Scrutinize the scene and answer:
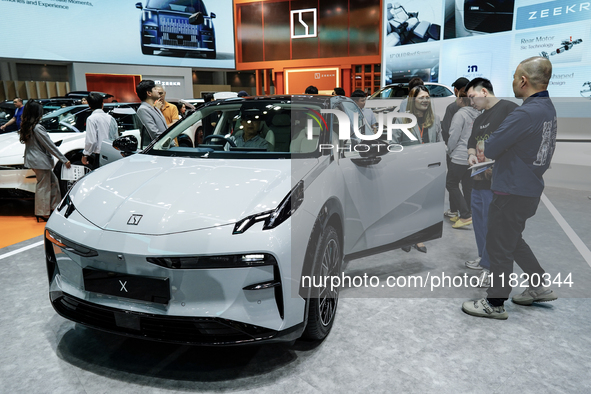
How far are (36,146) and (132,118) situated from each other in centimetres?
235

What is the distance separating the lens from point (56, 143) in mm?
5910

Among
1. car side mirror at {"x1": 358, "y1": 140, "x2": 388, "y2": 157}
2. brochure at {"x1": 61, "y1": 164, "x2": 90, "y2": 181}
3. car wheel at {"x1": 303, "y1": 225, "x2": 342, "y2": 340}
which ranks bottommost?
car wheel at {"x1": 303, "y1": 225, "x2": 342, "y2": 340}

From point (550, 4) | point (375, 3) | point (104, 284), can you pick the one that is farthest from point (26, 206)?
point (375, 3)

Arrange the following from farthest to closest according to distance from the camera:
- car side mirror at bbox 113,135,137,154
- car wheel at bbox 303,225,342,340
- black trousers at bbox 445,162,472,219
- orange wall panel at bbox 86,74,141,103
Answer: orange wall panel at bbox 86,74,141,103 → black trousers at bbox 445,162,472,219 → car side mirror at bbox 113,135,137,154 → car wheel at bbox 303,225,342,340

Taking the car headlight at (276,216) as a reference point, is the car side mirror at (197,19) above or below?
above

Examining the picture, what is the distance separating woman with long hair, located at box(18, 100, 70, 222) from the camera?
5.11m

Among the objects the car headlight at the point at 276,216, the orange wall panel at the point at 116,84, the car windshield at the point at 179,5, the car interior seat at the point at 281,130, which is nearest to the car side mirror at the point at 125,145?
the car interior seat at the point at 281,130

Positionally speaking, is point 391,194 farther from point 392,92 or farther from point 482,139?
point 392,92

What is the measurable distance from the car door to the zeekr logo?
23.0 feet

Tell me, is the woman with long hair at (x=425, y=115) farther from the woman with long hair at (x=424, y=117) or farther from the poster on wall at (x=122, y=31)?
the poster on wall at (x=122, y=31)

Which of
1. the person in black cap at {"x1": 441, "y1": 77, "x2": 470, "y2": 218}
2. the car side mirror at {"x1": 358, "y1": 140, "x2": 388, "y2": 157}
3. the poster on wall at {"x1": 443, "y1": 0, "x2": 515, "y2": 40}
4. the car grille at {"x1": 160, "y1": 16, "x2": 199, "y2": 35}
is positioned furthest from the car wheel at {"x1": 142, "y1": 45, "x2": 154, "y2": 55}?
the car side mirror at {"x1": 358, "y1": 140, "x2": 388, "y2": 157}

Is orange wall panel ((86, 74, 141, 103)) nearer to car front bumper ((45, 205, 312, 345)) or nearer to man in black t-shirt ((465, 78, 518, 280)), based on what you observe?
man in black t-shirt ((465, 78, 518, 280))

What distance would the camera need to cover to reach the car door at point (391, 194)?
303 cm

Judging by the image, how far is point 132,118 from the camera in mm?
7434
